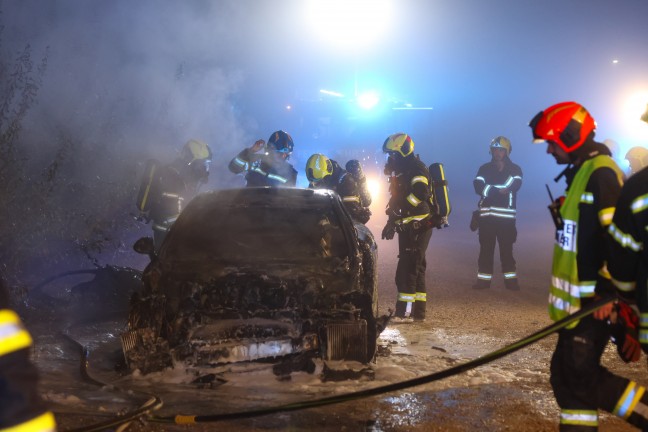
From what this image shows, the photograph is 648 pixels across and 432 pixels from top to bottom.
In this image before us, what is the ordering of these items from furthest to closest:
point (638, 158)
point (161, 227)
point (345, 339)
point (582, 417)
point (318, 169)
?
1. point (318, 169)
2. point (161, 227)
3. point (638, 158)
4. point (345, 339)
5. point (582, 417)

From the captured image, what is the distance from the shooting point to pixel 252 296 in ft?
16.1

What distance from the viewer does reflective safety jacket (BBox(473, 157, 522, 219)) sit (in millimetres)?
9695

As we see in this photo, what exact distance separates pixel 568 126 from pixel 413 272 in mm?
4441

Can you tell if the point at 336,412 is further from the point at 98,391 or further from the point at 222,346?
the point at 98,391

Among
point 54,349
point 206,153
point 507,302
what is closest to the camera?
point 54,349

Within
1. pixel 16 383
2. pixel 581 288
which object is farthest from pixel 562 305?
pixel 16 383

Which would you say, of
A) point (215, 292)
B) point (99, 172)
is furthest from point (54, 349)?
point (99, 172)

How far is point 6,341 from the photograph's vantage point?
1.67 meters

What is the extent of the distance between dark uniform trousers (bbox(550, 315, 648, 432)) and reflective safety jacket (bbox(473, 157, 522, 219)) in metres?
6.80

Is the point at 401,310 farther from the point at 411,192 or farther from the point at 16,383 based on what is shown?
the point at 16,383

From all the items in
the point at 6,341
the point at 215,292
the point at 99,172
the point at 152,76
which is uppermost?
the point at 152,76

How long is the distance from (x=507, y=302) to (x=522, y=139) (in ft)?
111

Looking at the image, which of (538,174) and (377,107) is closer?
→ (377,107)

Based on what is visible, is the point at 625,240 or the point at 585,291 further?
the point at 585,291
